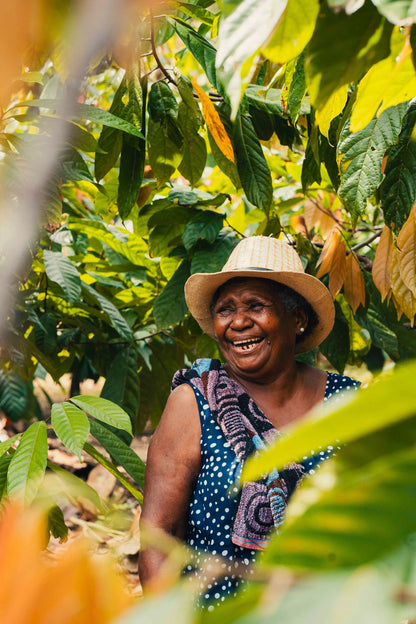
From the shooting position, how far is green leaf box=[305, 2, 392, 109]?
1.51 ft

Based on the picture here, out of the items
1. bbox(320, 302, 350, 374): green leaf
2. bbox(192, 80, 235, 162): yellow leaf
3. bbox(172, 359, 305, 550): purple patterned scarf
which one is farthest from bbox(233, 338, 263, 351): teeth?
bbox(192, 80, 235, 162): yellow leaf

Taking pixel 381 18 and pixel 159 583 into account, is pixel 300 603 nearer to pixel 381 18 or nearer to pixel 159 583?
pixel 159 583

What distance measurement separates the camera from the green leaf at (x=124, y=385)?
2.05m

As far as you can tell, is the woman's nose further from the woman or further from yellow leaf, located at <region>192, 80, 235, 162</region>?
yellow leaf, located at <region>192, 80, 235, 162</region>

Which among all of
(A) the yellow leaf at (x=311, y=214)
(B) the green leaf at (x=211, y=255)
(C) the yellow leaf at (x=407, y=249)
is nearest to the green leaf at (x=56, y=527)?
(C) the yellow leaf at (x=407, y=249)

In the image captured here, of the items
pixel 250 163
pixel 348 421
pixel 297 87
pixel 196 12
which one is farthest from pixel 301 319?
pixel 348 421

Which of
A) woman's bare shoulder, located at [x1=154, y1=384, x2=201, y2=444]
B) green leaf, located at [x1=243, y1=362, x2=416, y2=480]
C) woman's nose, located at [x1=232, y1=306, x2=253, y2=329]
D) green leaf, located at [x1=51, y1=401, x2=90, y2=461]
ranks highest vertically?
woman's nose, located at [x1=232, y1=306, x2=253, y2=329]

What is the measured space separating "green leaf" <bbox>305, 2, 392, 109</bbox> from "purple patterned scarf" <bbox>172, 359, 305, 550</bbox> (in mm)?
1187

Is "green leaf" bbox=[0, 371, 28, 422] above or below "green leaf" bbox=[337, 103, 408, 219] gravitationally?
below

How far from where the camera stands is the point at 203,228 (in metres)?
1.89

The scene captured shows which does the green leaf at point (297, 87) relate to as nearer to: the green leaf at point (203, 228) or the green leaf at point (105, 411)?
the green leaf at point (105, 411)

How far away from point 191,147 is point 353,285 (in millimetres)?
633

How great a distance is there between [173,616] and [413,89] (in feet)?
2.14

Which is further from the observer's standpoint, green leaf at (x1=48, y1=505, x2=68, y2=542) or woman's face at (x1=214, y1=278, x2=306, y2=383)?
woman's face at (x1=214, y1=278, x2=306, y2=383)
